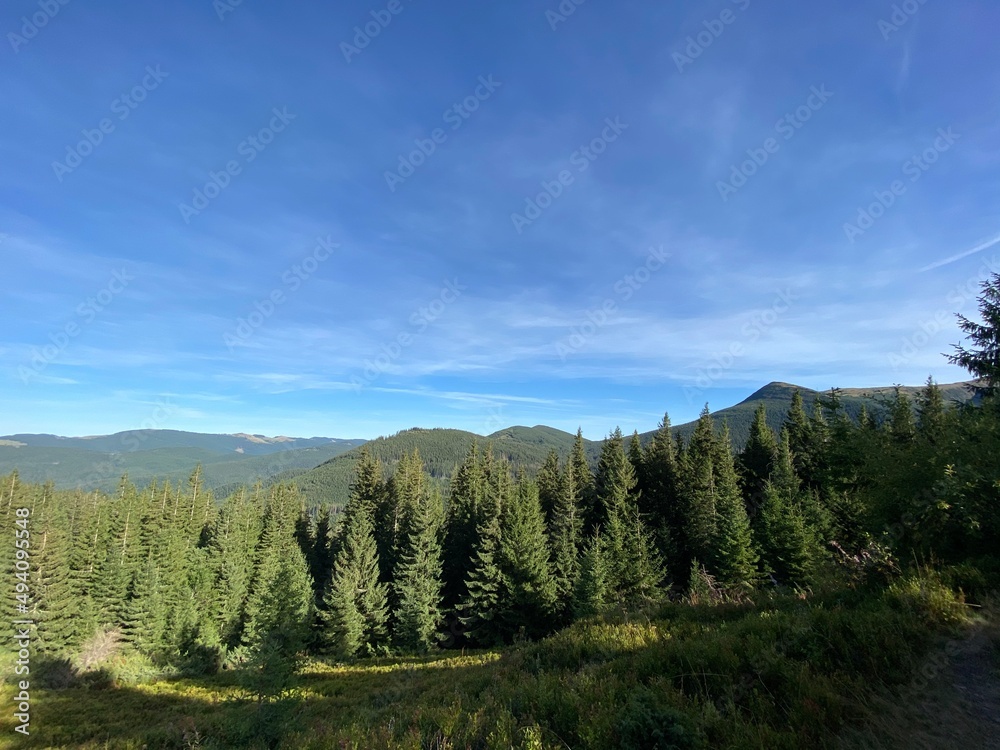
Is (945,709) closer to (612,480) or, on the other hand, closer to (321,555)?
(612,480)

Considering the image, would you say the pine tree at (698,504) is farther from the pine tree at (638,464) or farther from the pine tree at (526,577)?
the pine tree at (526,577)

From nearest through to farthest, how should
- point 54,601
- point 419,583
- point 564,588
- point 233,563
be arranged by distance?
point 564,588
point 54,601
point 419,583
point 233,563

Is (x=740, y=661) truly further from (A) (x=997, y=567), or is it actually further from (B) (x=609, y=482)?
(B) (x=609, y=482)

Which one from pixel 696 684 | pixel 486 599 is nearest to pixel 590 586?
pixel 486 599

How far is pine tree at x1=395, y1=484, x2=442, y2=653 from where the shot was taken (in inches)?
1503

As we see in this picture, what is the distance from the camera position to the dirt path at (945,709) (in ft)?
15.5

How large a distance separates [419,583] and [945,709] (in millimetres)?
40394

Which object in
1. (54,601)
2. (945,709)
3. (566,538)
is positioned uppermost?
(945,709)

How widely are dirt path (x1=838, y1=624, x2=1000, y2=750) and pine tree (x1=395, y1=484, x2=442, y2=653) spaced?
129ft

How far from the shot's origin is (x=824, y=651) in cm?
684

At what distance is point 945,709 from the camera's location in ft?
16.8

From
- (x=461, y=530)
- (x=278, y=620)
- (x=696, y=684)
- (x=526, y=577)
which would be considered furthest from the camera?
(x=461, y=530)

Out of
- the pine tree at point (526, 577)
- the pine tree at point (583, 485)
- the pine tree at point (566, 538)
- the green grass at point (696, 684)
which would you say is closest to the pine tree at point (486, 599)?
the pine tree at point (526, 577)

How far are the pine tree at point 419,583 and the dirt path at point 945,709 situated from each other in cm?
3933
